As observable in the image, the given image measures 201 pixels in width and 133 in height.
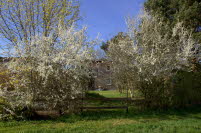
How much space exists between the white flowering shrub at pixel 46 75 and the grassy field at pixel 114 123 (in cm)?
79

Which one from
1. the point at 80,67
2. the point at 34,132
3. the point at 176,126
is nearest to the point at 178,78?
the point at 176,126

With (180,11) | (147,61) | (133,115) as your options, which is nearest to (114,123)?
(133,115)

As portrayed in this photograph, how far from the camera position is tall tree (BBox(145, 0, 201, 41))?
1331cm

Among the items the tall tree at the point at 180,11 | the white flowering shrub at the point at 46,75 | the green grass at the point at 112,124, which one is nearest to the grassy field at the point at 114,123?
the green grass at the point at 112,124

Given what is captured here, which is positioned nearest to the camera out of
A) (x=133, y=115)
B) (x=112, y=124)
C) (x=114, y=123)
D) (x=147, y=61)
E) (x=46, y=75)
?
(x=112, y=124)

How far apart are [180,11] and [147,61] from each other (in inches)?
303

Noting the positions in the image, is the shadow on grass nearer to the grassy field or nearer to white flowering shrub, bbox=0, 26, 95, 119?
the grassy field

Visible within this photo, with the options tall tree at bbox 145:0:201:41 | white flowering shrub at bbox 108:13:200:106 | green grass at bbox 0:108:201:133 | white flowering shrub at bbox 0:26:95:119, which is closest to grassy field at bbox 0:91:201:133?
green grass at bbox 0:108:201:133

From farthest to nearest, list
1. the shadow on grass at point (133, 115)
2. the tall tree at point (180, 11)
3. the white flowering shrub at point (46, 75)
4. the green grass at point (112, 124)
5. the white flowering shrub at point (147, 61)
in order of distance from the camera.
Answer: the tall tree at point (180, 11), the white flowering shrub at point (147, 61), the shadow on grass at point (133, 115), the white flowering shrub at point (46, 75), the green grass at point (112, 124)

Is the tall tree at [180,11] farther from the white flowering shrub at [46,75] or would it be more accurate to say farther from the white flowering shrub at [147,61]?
the white flowering shrub at [46,75]

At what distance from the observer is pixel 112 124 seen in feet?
20.4

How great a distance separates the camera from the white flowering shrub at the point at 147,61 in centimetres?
851

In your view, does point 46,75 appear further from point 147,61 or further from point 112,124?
point 147,61

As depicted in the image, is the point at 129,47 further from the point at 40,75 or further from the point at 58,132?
the point at 58,132
